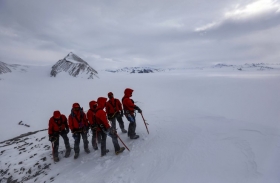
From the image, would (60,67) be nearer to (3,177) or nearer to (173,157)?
(3,177)

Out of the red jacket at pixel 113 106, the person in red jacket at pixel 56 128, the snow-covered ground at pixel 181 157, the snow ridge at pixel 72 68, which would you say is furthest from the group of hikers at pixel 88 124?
the snow ridge at pixel 72 68

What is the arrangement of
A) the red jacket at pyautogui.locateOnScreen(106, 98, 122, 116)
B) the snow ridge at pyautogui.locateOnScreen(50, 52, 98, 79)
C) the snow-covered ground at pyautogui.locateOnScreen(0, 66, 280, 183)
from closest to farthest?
1. the snow-covered ground at pyautogui.locateOnScreen(0, 66, 280, 183)
2. the red jacket at pyautogui.locateOnScreen(106, 98, 122, 116)
3. the snow ridge at pyautogui.locateOnScreen(50, 52, 98, 79)

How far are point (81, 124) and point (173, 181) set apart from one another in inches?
195

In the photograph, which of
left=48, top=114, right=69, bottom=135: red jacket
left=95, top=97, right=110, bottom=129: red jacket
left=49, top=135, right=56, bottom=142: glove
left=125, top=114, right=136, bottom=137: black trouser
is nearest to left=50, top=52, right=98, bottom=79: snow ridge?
left=48, top=114, right=69, bottom=135: red jacket

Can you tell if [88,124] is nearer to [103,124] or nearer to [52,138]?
[103,124]

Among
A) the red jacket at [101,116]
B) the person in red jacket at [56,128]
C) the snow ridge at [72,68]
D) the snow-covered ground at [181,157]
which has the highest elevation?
the snow ridge at [72,68]

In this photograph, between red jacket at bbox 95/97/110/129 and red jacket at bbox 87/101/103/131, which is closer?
red jacket at bbox 95/97/110/129

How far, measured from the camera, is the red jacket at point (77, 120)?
749 cm

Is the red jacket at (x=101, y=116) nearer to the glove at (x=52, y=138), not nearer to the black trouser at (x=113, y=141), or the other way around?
the black trouser at (x=113, y=141)

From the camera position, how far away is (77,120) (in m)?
7.54

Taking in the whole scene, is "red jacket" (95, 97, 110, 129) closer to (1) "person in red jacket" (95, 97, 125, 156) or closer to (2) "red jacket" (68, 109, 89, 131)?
(1) "person in red jacket" (95, 97, 125, 156)

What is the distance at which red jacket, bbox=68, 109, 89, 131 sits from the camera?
7488 mm

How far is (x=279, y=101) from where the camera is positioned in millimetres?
11727

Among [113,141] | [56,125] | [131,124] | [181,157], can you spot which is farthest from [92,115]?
[181,157]
